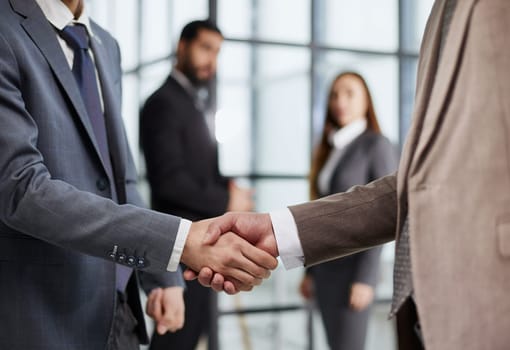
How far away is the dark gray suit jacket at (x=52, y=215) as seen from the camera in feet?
4.41

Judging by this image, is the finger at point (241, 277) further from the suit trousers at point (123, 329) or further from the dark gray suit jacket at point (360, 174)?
the dark gray suit jacket at point (360, 174)

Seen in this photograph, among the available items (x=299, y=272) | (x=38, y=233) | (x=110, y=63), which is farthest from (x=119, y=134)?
(x=299, y=272)

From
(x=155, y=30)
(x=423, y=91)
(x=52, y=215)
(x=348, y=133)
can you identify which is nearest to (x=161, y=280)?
(x=52, y=215)

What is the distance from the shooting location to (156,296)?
5.74 feet

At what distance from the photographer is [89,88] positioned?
155 cm

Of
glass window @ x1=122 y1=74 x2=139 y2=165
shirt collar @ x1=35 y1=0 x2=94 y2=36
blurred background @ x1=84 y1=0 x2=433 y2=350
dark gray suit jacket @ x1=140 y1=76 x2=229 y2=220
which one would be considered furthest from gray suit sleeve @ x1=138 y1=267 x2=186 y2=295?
glass window @ x1=122 y1=74 x2=139 y2=165

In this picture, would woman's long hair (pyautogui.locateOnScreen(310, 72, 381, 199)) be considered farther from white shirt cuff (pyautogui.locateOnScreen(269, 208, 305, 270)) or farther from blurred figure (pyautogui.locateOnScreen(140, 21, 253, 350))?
white shirt cuff (pyautogui.locateOnScreen(269, 208, 305, 270))

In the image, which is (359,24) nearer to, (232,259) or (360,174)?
(360,174)

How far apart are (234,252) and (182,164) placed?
152cm

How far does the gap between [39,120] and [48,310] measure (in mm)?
360

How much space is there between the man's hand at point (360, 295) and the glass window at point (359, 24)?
173 centimetres

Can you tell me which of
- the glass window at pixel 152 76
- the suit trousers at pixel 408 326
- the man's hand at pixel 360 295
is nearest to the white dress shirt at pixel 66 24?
the suit trousers at pixel 408 326

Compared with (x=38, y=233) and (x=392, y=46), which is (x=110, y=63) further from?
(x=392, y=46)

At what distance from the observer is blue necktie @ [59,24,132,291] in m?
1.53
